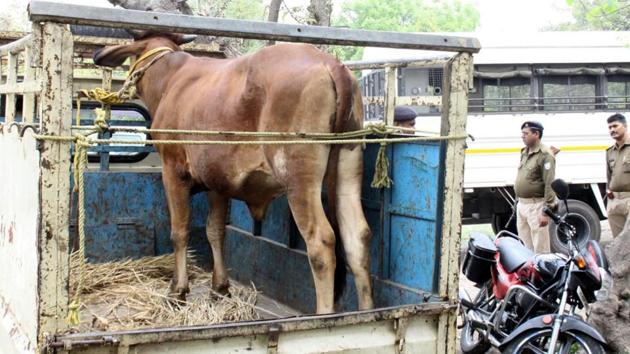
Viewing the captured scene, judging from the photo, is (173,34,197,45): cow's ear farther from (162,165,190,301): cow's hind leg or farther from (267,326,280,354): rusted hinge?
(267,326,280,354): rusted hinge

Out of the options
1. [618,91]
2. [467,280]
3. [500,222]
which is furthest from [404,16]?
[467,280]

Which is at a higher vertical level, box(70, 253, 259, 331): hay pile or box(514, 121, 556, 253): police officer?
box(514, 121, 556, 253): police officer

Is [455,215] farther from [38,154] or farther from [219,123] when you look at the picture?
[38,154]

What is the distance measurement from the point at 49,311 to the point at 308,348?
3.78ft

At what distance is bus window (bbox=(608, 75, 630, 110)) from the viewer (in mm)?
12797

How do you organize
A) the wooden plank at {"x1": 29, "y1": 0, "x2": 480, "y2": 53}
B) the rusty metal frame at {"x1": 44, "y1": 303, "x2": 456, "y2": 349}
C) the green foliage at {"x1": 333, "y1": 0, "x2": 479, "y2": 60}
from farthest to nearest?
the green foliage at {"x1": 333, "y1": 0, "x2": 479, "y2": 60}
the rusty metal frame at {"x1": 44, "y1": 303, "x2": 456, "y2": 349}
the wooden plank at {"x1": 29, "y1": 0, "x2": 480, "y2": 53}

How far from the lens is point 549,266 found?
5.64m

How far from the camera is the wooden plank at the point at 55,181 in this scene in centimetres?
316

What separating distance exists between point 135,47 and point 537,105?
7.98 m

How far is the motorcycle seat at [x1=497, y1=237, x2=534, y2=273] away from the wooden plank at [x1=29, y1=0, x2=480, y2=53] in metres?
2.43

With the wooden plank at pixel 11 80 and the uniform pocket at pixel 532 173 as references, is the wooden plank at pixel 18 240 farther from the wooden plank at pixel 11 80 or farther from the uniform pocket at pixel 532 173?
the uniform pocket at pixel 532 173

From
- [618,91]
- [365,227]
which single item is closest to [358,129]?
[365,227]

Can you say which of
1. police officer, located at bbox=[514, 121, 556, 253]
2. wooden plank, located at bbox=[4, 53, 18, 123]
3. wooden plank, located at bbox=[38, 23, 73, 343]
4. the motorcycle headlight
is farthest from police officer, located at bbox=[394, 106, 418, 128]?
wooden plank, located at bbox=[38, 23, 73, 343]

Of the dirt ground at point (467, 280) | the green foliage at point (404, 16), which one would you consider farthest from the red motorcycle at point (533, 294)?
the green foliage at point (404, 16)
